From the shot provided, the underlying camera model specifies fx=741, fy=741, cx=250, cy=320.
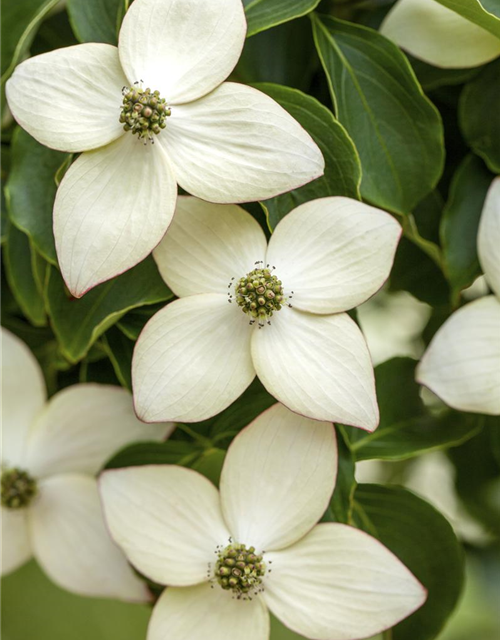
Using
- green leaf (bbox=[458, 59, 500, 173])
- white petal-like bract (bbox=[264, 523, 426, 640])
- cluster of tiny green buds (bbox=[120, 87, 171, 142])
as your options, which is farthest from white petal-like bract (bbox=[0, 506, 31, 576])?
green leaf (bbox=[458, 59, 500, 173])

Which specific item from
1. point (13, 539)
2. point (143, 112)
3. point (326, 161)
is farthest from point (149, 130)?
point (13, 539)

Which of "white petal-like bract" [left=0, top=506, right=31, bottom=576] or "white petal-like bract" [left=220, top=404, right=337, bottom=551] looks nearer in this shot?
"white petal-like bract" [left=220, top=404, right=337, bottom=551]

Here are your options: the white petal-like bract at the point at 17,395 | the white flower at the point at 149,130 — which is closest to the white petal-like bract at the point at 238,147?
the white flower at the point at 149,130

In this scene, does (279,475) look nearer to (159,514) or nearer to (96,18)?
(159,514)

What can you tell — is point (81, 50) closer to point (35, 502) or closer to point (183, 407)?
point (183, 407)

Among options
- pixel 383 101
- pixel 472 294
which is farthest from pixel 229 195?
pixel 472 294

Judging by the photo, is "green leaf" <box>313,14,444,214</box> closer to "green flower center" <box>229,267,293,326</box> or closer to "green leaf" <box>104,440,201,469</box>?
"green flower center" <box>229,267,293,326</box>

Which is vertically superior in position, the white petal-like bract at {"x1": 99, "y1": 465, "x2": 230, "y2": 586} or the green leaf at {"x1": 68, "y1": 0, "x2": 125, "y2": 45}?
the green leaf at {"x1": 68, "y1": 0, "x2": 125, "y2": 45}
